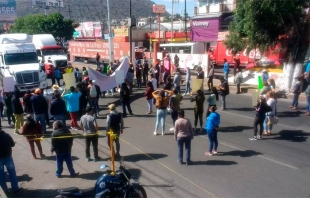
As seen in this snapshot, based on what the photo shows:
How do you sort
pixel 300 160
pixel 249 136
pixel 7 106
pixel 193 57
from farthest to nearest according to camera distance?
pixel 193 57 → pixel 7 106 → pixel 249 136 → pixel 300 160

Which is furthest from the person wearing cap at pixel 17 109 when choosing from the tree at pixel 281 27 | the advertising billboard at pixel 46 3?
the advertising billboard at pixel 46 3

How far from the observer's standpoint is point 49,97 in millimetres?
14242

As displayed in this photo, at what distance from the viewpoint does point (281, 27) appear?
18.6 m

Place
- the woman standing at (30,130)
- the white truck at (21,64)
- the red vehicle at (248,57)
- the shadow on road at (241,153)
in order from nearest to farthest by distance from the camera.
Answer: the woman standing at (30,130)
the shadow on road at (241,153)
the white truck at (21,64)
the red vehicle at (248,57)

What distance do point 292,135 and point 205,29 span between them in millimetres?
35515

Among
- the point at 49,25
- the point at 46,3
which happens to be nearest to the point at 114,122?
the point at 49,25

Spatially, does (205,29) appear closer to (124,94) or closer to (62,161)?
(124,94)

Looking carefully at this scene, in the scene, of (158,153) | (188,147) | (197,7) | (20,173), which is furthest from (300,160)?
(197,7)

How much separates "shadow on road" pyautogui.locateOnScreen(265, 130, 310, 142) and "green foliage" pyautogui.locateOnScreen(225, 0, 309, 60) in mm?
6982

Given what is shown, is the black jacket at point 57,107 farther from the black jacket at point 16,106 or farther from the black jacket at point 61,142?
the black jacket at point 61,142

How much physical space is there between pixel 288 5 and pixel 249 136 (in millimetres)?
7821

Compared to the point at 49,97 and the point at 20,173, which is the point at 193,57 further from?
the point at 20,173

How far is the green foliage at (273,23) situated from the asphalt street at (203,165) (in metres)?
6.07

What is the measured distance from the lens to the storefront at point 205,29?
146 feet
